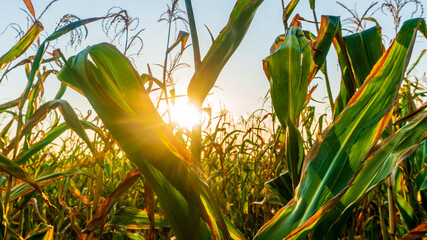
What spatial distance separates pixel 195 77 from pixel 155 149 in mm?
155

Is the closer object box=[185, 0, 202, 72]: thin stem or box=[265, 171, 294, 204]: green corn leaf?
box=[185, 0, 202, 72]: thin stem

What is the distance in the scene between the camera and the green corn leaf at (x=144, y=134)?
49 centimetres

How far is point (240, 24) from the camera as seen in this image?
1.92 ft

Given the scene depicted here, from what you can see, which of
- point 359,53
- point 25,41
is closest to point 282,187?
point 359,53

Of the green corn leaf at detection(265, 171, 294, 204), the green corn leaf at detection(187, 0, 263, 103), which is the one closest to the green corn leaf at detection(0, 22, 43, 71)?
the green corn leaf at detection(187, 0, 263, 103)

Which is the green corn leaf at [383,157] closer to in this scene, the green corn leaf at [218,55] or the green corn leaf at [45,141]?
the green corn leaf at [218,55]

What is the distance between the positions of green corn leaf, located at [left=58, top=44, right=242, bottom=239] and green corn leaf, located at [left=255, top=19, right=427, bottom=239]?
153 millimetres

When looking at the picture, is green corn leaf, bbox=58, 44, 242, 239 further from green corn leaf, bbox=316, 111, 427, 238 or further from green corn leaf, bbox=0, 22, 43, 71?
green corn leaf, bbox=0, 22, 43, 71

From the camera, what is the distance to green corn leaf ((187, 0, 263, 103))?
556mm

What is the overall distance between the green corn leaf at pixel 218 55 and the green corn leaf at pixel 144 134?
93mm

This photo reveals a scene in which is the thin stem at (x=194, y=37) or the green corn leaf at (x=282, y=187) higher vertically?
the thin stem at (x=194, y=37)

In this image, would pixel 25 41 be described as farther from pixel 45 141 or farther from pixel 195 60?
pixel 195 60

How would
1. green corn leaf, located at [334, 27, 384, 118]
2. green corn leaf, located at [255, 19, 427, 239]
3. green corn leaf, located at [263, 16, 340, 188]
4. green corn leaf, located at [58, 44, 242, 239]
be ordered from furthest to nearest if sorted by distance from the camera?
green corn leaf, located at [334, 27, 384, 118] < green corn leaf, located at [263, 16, 340, 188] < green corn leaf, located at [255, 19, 427, 239] < green corn leaf, located at [58, 44, 242, 239]

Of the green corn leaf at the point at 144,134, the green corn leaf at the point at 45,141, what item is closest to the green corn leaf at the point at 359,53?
the green corn leaf at the point at 144,134
